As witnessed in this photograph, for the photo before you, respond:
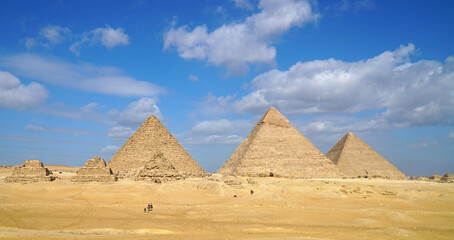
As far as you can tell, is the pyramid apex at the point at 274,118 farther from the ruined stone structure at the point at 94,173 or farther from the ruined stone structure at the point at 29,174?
the ruined stone structure at the point at 29,174

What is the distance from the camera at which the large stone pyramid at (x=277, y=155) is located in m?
42.1

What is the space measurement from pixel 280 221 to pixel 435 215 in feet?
29.4

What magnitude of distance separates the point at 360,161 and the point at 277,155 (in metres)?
16.1

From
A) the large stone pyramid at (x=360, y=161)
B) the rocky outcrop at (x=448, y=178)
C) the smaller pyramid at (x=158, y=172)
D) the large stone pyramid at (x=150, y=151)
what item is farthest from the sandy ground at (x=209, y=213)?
the rocky outcrop at (x=448, y=178)

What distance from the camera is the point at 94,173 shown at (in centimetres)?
2717

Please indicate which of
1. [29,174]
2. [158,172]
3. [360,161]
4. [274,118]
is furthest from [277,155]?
[29,174]

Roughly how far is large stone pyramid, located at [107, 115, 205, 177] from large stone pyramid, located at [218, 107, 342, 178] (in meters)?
7.01

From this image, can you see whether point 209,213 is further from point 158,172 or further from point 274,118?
point 274,118

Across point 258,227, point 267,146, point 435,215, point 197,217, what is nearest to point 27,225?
point 197,217

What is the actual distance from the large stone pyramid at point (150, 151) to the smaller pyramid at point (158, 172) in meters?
8.28

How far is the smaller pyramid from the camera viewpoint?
1038 inches

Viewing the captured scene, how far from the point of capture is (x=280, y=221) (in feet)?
46.2

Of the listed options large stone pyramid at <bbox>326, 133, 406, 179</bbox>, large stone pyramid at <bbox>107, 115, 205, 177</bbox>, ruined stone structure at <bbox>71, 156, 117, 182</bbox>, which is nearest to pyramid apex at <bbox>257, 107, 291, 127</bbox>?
Result: large stone pyramid at <bbox>326, 133, 406, 179</bbox>

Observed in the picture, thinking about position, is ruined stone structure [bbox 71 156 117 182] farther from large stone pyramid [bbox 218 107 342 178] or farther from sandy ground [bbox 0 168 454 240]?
large stone pyramid [bbox 218 107 342 178]
